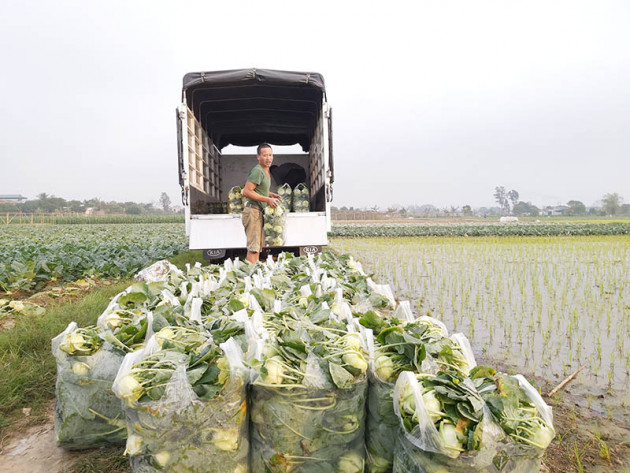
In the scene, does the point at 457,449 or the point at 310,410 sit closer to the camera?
the point at 457,449

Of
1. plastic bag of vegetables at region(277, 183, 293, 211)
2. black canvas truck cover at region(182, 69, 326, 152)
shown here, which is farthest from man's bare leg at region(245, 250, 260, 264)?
black canvas truck cover at region(182, 69, 326, 152)

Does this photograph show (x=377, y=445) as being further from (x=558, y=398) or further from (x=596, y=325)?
(x=596, y=325)

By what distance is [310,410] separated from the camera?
1.67m

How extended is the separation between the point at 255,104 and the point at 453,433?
27.1ft

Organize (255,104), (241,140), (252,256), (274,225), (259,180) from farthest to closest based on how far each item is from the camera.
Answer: (241,140), (255,104), (274,225), (252,256), (259,180)

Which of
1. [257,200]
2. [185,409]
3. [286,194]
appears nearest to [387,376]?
[185,409]

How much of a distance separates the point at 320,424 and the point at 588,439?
188 centimetres

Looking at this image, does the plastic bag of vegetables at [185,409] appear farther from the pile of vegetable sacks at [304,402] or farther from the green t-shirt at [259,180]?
the green t-shirt at [259,180]

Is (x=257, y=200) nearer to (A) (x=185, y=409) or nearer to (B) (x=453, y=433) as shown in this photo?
(A) (x=185, y=409)

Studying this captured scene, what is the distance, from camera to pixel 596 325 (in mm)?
4699

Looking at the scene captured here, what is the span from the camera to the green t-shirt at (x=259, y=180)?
5.71 m

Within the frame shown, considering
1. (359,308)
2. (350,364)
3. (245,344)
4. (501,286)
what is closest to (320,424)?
(350,364)

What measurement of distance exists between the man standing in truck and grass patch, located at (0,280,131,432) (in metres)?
2.25

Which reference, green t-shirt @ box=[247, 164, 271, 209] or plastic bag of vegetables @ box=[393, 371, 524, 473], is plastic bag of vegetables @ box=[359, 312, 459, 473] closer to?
plastic bag of vegetables @ box=[393, 371, 524, 473]
